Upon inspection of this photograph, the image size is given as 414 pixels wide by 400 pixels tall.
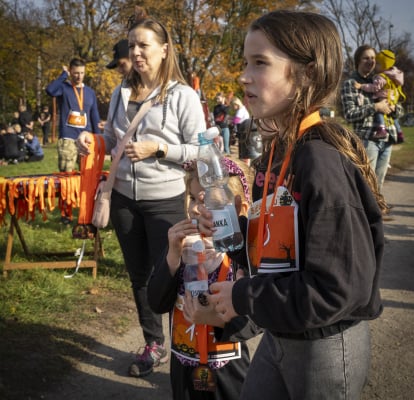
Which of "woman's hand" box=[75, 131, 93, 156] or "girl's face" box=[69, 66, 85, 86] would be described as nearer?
"woman's hand" box=[75, 131, 93, 156]

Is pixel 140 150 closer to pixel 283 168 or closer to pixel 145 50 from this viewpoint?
pixel 145 50

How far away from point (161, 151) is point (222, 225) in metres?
1.47

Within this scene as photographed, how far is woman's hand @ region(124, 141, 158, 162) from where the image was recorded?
2881 millimetres

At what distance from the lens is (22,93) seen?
30.0 meters

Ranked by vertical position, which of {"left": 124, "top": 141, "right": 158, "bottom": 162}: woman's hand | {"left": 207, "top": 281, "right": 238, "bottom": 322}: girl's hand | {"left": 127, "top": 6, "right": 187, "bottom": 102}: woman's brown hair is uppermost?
{"left": 127, "top": 6, "right": 187, "bottom": 102}: woman's brown hair

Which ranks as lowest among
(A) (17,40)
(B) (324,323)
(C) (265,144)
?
(B) (324,323)

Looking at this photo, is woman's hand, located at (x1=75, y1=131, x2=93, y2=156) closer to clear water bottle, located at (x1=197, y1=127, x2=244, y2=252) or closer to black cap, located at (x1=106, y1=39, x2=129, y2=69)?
clear water bottle, located at (x1=197, y1=127, x2=244, y2=252)

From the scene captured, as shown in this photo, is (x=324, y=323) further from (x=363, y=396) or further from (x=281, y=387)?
(x=363, y=396)

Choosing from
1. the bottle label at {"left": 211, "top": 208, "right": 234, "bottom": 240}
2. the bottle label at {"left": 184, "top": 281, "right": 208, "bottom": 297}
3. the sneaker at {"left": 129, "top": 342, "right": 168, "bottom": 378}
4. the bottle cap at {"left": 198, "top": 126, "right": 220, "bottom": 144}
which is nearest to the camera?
the bottle label at {"left": 211, "top": 208, "right": 234, "bottom": 240}

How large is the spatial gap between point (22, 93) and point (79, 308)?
28962mm

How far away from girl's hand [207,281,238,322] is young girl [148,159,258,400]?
54cm

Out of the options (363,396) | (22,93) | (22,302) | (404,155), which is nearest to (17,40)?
(22,93)

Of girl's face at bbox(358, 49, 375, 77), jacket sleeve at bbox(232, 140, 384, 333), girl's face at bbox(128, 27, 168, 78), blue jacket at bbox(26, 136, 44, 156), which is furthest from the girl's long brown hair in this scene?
blue jacket at bbox(26, 136, 44, 156)

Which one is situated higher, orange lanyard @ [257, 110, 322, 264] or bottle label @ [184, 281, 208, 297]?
orange lanyard @ [257, 110, 322, 264]
